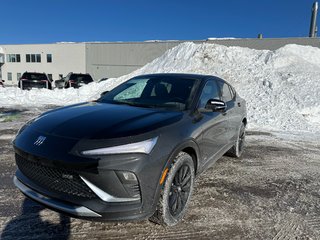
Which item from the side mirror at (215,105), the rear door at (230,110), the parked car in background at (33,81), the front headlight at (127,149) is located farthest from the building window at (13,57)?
the front headlight at (127,149)

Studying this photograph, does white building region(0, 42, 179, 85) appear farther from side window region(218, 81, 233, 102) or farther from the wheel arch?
the wheel arch

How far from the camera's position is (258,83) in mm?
13273

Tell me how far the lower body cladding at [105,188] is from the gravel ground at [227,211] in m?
0.56

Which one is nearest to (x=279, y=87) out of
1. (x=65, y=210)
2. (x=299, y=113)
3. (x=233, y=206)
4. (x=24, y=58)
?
(x=299, y=113)

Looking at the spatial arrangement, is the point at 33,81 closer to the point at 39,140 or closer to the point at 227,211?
the point at 39,140

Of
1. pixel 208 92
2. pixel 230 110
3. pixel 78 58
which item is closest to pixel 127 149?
pixel 208 92

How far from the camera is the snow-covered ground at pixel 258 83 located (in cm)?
1064

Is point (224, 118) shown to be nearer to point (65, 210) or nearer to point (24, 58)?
point (65, 210)

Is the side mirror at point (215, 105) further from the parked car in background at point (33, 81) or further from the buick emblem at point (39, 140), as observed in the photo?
the parked car in background at point (33, 81)

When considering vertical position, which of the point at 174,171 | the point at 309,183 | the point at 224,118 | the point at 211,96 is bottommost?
the point at 309,183

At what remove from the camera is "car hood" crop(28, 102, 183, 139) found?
8.68 ft

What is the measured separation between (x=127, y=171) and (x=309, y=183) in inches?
142

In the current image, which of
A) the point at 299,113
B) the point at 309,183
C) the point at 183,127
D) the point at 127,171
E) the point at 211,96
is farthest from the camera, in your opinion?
the point at 299,113

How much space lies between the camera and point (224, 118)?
4.43 meters
